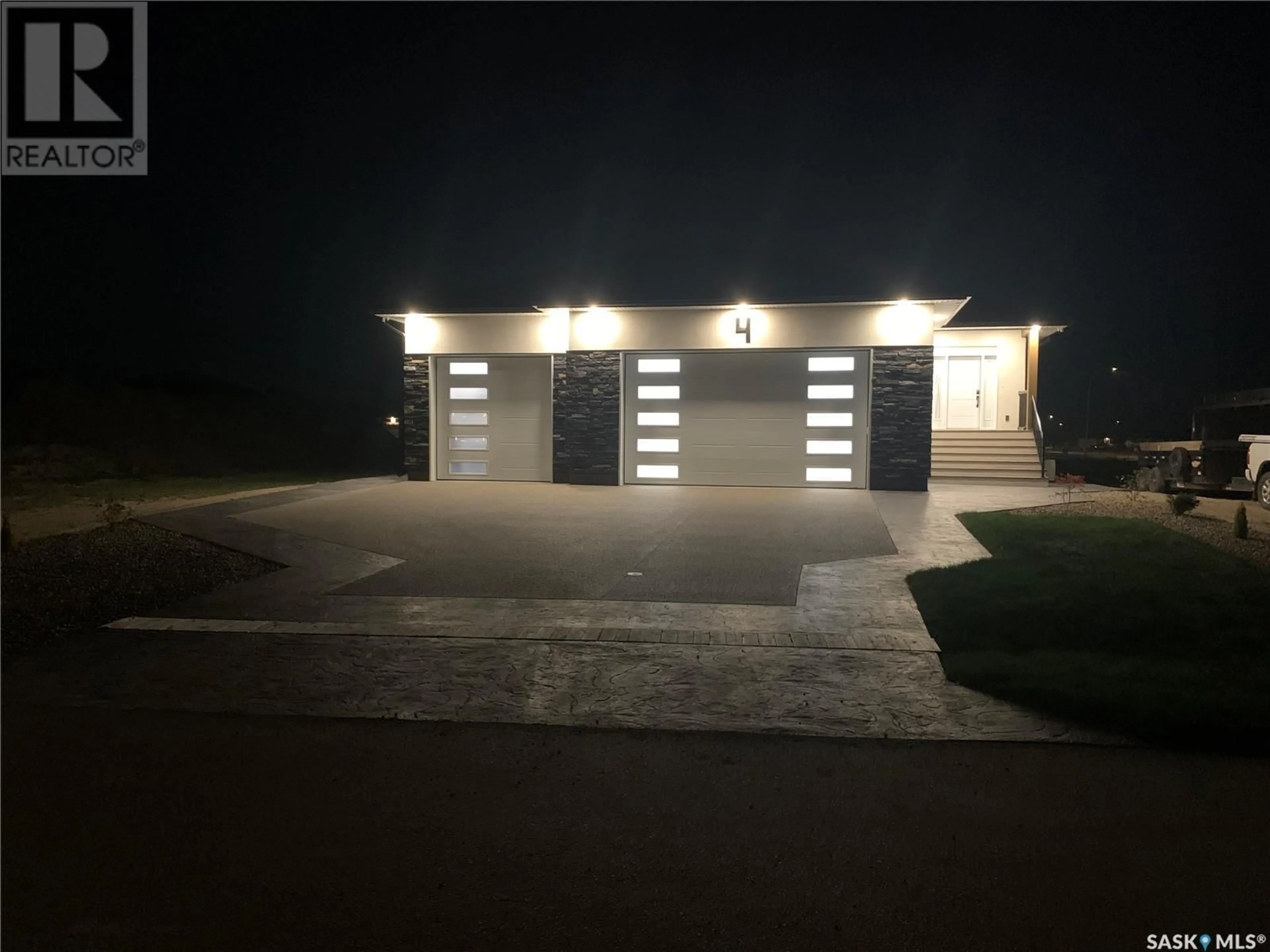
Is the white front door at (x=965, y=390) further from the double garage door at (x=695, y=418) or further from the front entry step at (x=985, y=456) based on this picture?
the double garage door at (x=695, y=418)

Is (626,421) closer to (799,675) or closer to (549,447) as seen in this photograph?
(549,447)

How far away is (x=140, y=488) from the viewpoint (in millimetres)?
17656

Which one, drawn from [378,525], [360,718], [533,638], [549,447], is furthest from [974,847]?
[549,447]

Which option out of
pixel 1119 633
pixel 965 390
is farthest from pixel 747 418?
pixel 1119 633

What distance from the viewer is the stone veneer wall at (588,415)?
17703 mm

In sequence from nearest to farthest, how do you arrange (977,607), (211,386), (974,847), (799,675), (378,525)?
(974,847) < (799,675) < (977,607) < (378,525) < (211,386)

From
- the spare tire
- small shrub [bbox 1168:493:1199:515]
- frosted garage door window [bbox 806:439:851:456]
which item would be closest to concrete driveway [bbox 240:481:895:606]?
frosted garage door window [bbox 806:439:851:456]

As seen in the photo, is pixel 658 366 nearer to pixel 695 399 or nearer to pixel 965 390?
pixel 695 399

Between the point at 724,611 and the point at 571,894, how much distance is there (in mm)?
4199

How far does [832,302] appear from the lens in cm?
1627

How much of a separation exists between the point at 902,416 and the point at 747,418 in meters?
3.03

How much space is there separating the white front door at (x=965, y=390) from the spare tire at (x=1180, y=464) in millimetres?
4582

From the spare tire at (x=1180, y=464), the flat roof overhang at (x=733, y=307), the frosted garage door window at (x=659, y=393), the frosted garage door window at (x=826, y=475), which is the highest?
the flat roof overhang at (x=733, y=307)

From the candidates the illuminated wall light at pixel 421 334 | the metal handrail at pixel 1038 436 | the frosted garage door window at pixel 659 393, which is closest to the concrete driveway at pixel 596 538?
the frosted garage door window at pixel 659 393
